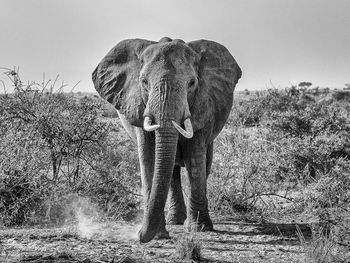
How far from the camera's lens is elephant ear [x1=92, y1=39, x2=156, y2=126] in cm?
661

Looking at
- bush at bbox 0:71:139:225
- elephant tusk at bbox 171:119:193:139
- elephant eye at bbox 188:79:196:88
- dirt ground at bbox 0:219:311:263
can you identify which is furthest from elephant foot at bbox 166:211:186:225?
elephant eye at bbox 188:79:196:88

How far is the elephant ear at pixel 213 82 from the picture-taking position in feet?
21.8

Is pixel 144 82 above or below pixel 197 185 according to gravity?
above

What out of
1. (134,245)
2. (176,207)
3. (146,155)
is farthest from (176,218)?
(134,245)

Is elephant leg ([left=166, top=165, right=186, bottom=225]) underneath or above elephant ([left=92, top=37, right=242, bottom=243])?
underneath

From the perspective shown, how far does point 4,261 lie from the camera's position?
477 cm

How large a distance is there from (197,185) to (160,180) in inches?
46.6

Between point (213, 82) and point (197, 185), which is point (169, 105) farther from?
point (197, 185)

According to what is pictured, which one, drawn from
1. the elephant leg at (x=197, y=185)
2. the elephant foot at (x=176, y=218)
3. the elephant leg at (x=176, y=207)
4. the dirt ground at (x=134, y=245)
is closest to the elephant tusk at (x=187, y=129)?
the elephant leg at (x=197, y=185)

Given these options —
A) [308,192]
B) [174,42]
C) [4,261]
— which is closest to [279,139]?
[308,192]

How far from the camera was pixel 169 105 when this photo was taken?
588cm

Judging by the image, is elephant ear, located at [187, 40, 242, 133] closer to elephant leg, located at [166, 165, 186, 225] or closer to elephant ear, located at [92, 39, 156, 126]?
elephant ear, located at [92, 39, 156, 126]

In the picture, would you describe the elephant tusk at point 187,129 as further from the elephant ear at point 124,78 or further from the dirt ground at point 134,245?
the dirt ground at point 134,245

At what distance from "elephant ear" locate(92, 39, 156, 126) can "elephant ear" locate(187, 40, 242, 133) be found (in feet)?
2.06
